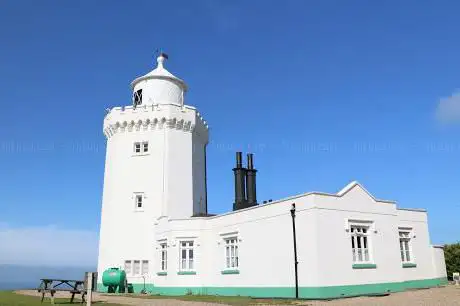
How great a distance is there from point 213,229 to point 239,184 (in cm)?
468

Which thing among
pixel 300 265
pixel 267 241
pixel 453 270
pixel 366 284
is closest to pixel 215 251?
pixel 267 241

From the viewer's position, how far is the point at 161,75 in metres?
31.2

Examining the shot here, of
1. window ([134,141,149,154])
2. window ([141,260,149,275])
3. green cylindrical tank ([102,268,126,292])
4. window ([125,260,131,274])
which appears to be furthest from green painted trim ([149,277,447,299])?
window ([134,141,149,154])

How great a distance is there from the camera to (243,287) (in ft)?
69.3

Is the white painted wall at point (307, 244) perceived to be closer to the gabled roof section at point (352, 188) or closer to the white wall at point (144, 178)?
the gabled roof section at point (352, 188)

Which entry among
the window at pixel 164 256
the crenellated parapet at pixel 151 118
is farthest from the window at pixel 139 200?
the crenellated parapet at pixel 151 118

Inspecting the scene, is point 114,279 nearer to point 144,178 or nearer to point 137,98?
point 144,178

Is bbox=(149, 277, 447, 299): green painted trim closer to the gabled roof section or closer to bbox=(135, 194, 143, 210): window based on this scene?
the gabled roof section

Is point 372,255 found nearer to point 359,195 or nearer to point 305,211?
point 359,195

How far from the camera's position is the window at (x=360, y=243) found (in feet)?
63.1

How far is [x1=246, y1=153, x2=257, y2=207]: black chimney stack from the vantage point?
2763 cm

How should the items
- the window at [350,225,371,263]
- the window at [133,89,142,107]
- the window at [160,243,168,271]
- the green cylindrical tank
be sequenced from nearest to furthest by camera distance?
1. the window at [350,225,371,263]
2. the window at [160,243,168,271]
3. the green cylindrical tank
4. the window at [133,89,142,107]

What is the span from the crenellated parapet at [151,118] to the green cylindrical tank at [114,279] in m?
9.31

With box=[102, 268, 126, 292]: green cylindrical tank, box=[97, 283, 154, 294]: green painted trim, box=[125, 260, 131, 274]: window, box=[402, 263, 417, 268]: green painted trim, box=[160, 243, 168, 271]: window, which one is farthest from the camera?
A: box=[125, 260, 131, 274]: window
